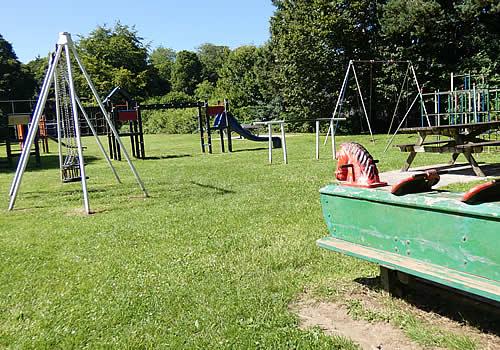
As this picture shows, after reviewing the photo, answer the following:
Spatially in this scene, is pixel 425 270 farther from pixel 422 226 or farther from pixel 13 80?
pixel 13 80

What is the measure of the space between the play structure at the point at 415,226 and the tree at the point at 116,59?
52.7m

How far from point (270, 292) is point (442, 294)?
1.23m

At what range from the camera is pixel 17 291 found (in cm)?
414

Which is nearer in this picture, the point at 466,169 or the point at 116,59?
the point at 466,169

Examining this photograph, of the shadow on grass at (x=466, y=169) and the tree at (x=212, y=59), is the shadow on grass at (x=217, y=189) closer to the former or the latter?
the shadow on grass at (x=466, y=169)

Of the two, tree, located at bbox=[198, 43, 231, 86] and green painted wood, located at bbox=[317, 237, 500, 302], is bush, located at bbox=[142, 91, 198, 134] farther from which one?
green painted wood, located at bbox=[317, 237, 500, 302]

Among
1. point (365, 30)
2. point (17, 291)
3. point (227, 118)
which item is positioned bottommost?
point (17, 291)

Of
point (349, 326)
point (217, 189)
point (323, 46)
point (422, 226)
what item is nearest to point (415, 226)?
point (422, 226)

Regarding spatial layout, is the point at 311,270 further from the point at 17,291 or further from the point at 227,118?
the point at 227,118

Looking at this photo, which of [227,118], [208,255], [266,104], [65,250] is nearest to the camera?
[208,255]

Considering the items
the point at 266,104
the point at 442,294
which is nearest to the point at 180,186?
the point at 442,294

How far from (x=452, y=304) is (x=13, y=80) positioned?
5572 centimetres

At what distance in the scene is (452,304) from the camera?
3.37m

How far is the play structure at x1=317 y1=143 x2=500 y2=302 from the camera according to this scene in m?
2.54
